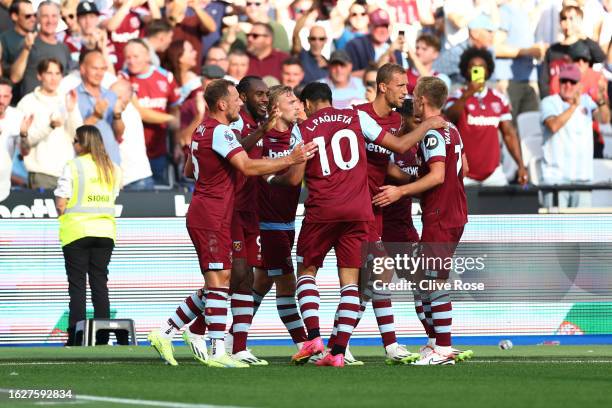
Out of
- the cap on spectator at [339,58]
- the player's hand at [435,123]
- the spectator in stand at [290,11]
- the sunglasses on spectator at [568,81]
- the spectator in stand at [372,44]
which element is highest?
the spectator in stand at [290,11]

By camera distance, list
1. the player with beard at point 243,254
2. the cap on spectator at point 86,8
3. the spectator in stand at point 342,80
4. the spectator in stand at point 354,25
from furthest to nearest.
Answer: the spectator in stand at point 354,25 < the spectator in stand at point 342,80 < the cap on spectator at point 86,8 < the player with beard at point 243,254

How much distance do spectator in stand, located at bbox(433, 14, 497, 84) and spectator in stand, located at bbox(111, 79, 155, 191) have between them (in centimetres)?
486

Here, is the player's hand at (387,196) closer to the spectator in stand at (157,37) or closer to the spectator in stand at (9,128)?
the spectator in stand at (9,128)

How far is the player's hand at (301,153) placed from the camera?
1145 cm

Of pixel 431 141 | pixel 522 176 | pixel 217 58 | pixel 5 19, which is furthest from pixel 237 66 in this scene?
pixel 431 141

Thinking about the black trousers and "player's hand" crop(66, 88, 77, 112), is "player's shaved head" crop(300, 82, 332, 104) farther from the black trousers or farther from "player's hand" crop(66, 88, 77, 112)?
"player's hand" crop(66, 88, 77, 112)

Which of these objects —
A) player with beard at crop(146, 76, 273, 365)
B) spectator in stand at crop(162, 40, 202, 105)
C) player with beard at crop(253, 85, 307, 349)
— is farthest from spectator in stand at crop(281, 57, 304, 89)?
player with beard at crop(253, 85, 307, 349)

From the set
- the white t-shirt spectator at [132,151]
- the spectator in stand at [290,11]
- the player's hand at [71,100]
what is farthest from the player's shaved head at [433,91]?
the spectator in stand at [290,11]

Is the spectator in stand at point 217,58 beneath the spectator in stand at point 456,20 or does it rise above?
beneath

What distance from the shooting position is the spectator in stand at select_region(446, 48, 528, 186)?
61.5 feet

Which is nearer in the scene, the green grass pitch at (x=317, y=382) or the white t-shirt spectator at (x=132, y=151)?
the green grass pitch at (x=317, y=382)

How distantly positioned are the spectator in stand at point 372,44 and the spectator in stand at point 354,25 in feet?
0.73

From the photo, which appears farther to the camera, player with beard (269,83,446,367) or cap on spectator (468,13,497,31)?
cap on spectator (468,13,497,31)

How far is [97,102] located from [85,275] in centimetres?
329
